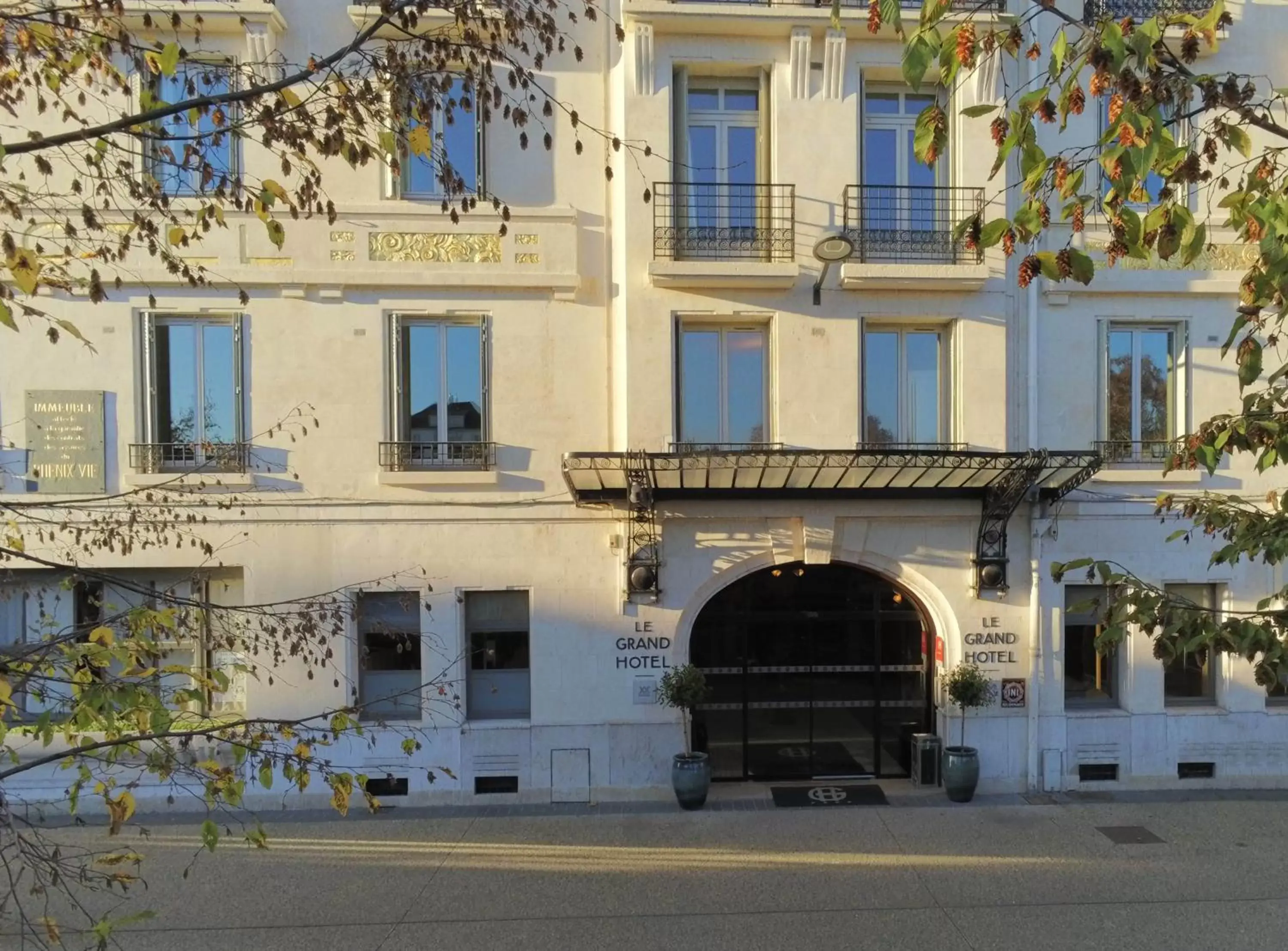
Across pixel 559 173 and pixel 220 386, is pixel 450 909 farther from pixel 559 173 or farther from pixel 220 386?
pixel 559 173

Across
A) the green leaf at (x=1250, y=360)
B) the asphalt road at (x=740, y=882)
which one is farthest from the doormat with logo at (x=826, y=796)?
the green leaf at (x=1250, y=360)

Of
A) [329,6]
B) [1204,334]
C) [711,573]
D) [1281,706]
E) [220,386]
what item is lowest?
[1281,706]

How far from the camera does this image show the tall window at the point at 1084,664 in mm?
9414

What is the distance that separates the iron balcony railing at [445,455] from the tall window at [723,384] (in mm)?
2412

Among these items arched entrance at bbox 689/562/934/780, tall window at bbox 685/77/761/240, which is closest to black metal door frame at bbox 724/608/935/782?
arched entrance at bbox 689/562/934/780

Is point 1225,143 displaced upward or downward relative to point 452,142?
downward

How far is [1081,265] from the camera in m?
2.94

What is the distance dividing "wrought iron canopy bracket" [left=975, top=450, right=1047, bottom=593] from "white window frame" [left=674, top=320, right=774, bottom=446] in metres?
2.71

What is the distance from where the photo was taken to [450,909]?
6.50 m

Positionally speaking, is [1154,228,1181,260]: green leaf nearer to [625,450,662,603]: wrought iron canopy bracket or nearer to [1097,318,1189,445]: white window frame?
[625,450,662,603]: wrought iron canopy bracket

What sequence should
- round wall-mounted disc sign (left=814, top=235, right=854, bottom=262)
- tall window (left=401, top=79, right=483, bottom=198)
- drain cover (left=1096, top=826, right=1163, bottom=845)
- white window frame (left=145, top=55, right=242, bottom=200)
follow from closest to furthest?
white window frame (left=145, top=55, right=242, bottom=200) < drain cover (left=1096, top=826, right=1163, bottom=845) < round wall-mounted disc sign (left=814, top=235, right=854, bottom=262) < tall window (left=401, top=79, right=483, bottom=198)

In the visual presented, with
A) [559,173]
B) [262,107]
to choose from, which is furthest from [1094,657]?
[262,107]

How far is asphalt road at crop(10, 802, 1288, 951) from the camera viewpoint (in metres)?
6.07

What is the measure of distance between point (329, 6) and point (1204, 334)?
1127 cm
